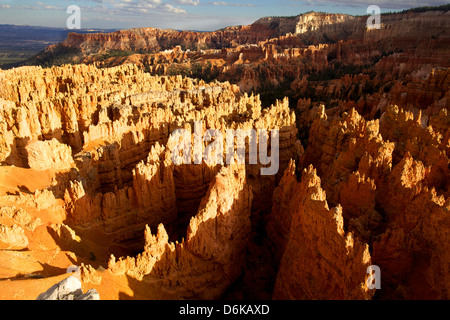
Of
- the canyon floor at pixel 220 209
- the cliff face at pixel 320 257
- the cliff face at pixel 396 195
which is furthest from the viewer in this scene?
the canyon floor at pixel 220 209

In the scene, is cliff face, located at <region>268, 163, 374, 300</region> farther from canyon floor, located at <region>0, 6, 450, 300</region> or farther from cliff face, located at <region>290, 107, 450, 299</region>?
cliff face, located at <region>290, 107, 450, 299</region>

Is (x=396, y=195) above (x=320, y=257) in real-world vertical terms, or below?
above

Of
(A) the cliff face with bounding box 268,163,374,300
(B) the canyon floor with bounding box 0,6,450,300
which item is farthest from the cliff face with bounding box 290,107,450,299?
(A) the cliff face with bounding box 268,163,374,300

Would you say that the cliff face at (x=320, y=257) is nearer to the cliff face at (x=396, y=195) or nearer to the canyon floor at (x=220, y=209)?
the canyon floor at (x=220, y=209)

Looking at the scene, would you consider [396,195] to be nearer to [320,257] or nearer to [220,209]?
[320,257]

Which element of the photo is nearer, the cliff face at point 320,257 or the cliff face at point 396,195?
the cliff face at point 320,257

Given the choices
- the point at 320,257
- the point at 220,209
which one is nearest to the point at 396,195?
the point at 320,257

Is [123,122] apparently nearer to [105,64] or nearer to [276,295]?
[276,295]

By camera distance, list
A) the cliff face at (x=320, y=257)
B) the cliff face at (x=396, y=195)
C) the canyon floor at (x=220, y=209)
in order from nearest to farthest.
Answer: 1. the cliff face at (x=320, y=257)
2. the cliff face at (x=396, y=195)
3. the canyon floor at (x=220, y=209)

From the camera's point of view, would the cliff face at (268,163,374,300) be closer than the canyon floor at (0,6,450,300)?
Yes

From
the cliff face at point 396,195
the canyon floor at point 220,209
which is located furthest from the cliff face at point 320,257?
the cliff face at point 396,195

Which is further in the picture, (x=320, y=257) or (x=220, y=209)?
(x=220, y=209)

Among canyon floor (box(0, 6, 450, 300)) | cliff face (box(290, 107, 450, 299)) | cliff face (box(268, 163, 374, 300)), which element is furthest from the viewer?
canyon floor (box(0, 6, 450, 300))
